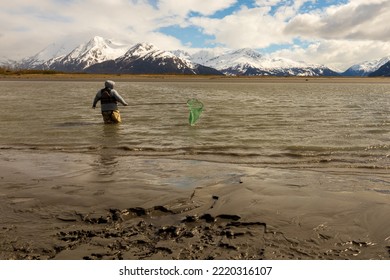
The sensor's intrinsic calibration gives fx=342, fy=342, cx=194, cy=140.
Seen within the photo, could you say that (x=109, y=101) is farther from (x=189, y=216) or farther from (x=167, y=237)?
(x=167, y=237)

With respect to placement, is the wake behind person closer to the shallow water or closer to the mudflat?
the shallow water

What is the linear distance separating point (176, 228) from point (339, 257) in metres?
2.50

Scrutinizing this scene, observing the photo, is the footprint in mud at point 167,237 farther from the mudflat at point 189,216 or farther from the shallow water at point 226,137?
the shallow water at point 226,137

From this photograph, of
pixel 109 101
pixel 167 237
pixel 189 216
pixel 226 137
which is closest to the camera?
pixel 167 237

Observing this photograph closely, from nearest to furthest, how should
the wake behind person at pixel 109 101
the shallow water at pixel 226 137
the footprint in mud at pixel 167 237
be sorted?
the footprint in mud at pixel 167 237 < the shallow water at pixel 226 137 < the wake behind person at pixel 109 101

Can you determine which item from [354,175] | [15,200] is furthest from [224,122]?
[15,200]

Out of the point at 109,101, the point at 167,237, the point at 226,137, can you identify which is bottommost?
the point at 167,237

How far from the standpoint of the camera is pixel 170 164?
1060 centimetres

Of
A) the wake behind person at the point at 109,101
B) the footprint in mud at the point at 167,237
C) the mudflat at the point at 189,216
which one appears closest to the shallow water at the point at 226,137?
the wake behind person at the point at 109,101

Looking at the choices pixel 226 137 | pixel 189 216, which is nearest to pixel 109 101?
pixel 226 137

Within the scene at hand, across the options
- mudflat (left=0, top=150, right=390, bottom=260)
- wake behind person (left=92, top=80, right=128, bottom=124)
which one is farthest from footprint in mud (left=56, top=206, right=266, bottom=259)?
wake behind person (left=92, top=80, right=128, bottom=124)

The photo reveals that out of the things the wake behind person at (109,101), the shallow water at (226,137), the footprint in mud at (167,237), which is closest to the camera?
the footprint in mud at (167,237)

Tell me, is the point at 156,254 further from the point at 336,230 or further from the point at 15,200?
the point at 15,200
